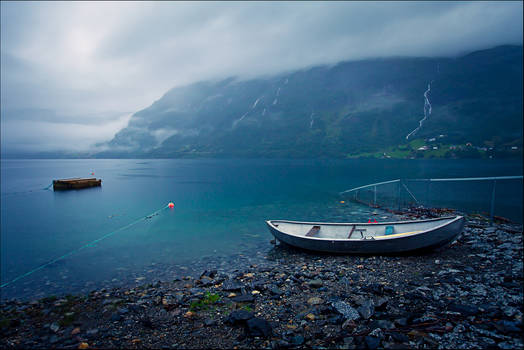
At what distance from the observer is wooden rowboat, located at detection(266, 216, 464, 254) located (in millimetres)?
13703

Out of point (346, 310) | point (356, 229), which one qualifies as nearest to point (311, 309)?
point (346, 310)

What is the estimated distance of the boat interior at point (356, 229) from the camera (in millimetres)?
16255

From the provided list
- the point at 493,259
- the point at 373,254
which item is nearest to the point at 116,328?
the point at 373,254

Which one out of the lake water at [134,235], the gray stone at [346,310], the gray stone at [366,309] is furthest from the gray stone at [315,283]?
the lake water at [134,235]

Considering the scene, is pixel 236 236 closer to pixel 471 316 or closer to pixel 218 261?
pixel 218 261

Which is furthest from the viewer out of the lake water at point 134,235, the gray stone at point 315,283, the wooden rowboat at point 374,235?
the lake water at point 134,235

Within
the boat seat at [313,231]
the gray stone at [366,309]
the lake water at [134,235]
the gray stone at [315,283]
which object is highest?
the gray stone at [366,309]

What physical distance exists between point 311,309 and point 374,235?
31.7 ft

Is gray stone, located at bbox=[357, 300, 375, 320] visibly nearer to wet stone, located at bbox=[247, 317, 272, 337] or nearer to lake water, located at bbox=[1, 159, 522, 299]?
wet stone, located at bbox=[247, 317, 272, 337]

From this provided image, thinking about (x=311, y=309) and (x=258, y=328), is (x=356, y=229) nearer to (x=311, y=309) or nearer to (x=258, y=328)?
(x=311, y=309)

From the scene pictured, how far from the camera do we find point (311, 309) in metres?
9.18

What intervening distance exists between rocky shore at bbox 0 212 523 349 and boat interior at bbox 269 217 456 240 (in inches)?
71.3

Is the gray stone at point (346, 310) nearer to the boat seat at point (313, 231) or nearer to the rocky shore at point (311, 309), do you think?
the rocky shore at point (311, 309)

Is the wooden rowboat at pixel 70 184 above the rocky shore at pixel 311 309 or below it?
below
